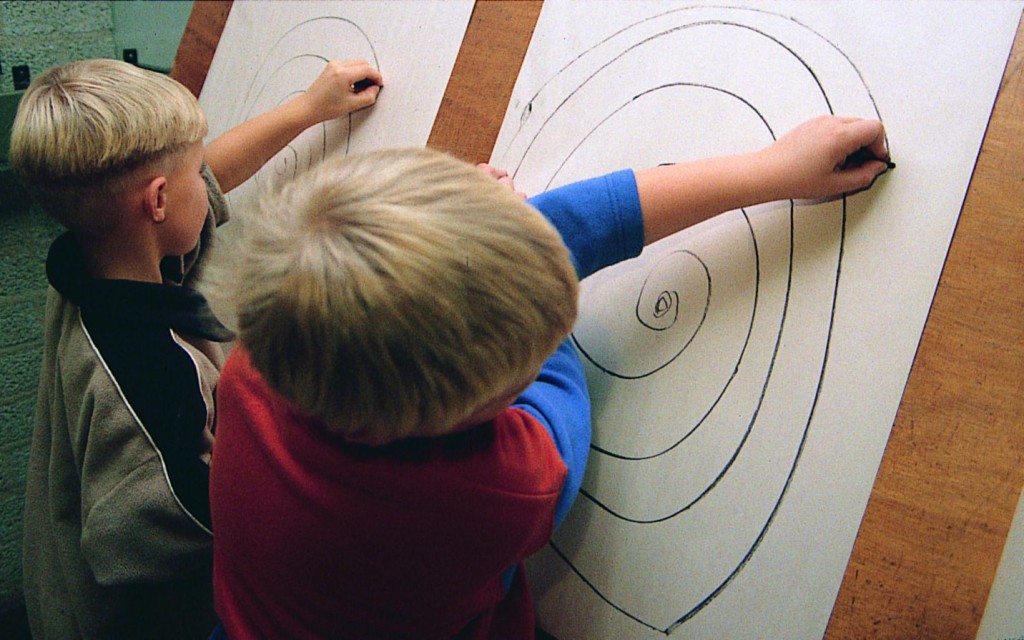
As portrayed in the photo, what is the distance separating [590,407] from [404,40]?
54 cm

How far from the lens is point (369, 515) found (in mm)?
494

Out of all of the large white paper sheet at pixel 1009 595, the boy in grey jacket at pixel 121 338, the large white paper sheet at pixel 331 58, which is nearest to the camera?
the large white paper sheet at pixel 1009 595

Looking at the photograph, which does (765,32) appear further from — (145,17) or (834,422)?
(145,17)

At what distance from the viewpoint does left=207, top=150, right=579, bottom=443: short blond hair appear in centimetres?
41

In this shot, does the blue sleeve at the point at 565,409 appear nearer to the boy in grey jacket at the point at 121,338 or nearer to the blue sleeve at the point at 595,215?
the blue sleeve at the point at 595,215

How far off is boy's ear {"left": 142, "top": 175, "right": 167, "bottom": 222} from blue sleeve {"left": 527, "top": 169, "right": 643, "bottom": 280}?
412 mm

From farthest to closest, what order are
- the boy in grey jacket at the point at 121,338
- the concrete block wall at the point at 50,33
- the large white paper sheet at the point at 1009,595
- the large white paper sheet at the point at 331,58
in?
the concrete block wall at the point at 50,33
the large white paper sheet at the point at 331,58
the boy in grey jacket at the point at 121,338
the large white paper sheet at the point at 1009,595

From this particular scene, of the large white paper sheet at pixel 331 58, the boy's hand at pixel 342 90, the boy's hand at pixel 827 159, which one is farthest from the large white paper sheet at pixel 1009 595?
the boy's hand at pixel 342 90

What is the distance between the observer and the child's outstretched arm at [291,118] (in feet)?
3.17

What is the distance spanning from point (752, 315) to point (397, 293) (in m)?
0.36

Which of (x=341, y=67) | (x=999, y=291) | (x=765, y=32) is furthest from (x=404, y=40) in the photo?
(x=999, y=291)

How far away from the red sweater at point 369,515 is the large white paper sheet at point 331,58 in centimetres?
37

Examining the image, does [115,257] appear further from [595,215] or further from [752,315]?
[752,315]

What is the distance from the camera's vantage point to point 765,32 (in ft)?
2.28
